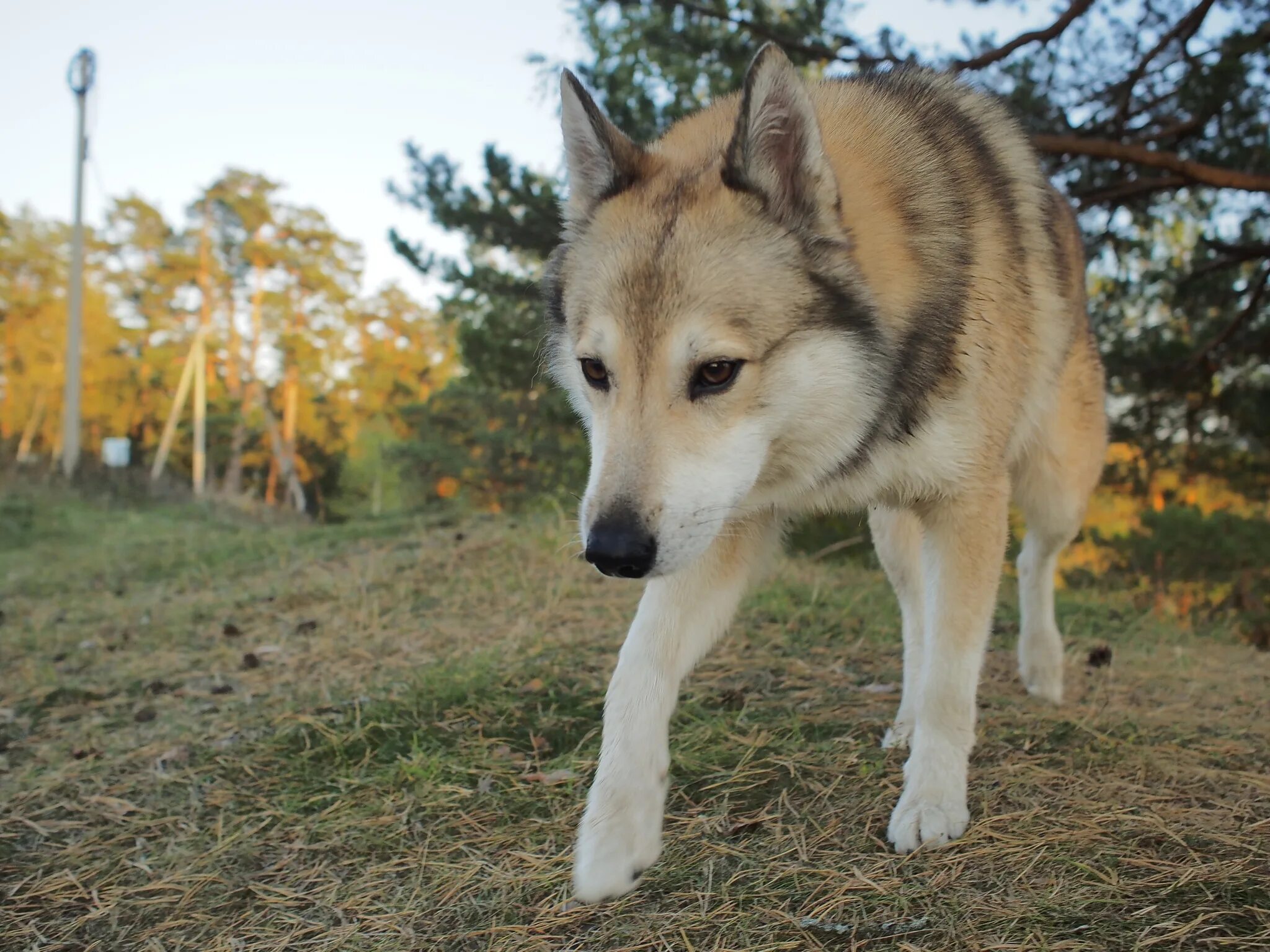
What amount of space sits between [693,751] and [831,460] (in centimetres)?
102

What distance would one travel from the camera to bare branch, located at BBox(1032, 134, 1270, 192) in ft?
20.9

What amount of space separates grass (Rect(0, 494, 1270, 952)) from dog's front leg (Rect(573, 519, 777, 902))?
0.10m

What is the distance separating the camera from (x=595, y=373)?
7.61 feet

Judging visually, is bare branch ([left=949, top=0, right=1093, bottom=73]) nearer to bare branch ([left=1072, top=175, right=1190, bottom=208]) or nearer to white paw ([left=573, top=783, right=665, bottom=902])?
bare branch ([left=1072, top=175, right=1190, bottom=208])

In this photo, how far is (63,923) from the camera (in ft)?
7.59

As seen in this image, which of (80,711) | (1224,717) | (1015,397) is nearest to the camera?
(1015,397)

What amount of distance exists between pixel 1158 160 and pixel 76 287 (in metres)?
19.8

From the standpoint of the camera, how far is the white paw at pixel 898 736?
113 inches

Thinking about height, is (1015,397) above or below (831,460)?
above

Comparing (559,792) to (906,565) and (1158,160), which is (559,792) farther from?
(1158,160)

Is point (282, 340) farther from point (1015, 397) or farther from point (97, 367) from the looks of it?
point (1015, 397)

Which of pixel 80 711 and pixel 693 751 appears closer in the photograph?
pixel 693 751

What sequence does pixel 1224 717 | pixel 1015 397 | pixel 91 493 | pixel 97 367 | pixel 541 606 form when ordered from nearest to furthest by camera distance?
pixel 1015 397 → pixel 1224 717 → pixel 541 606 → pixel 91 493 → pixel 97 367

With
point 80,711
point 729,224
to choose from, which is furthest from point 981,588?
point 80,711
